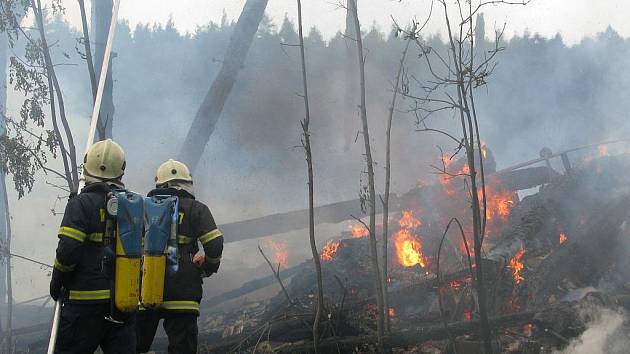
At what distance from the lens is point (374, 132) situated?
2391cm

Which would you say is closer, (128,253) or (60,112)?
(128,253)

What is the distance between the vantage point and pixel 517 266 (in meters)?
8.90

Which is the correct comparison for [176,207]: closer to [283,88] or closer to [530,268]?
[530,268]

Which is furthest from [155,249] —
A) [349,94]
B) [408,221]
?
[349,94]

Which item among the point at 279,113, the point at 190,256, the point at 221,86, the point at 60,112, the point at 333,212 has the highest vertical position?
the point at 279,113

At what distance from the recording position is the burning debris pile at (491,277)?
233 inches

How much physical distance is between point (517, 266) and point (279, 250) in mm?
10336

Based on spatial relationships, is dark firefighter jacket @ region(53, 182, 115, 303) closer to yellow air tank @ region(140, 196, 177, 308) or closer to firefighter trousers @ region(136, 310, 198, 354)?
yellow air tank @ region(140, 196, 177, 308)

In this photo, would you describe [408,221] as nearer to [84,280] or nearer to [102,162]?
[102,162]

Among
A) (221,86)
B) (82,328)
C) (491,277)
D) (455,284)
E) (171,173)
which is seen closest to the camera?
(82,328)

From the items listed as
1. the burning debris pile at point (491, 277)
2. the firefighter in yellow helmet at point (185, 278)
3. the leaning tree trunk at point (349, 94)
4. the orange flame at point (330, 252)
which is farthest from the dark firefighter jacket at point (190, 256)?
the leaning tree trunk at point (349, 94)

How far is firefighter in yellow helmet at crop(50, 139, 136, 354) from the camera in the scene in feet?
10.3

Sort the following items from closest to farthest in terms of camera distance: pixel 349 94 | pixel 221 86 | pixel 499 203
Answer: pixel 221 86 < pixel 499 203 < pixel 349 94

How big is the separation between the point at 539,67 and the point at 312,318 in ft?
77.7
